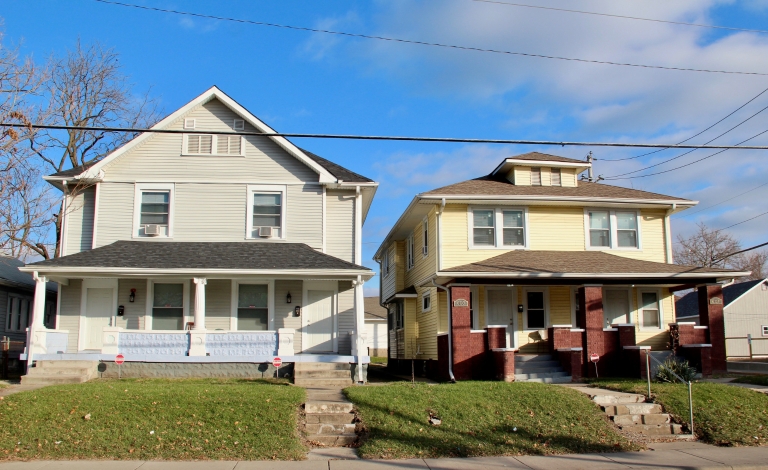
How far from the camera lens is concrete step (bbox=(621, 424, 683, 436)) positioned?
12.4 meters

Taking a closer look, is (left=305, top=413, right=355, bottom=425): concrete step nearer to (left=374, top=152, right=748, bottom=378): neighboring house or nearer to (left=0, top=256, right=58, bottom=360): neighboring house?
(left=374, top=152, right=748, bottom=378): neighboring house

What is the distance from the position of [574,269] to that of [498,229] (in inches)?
116

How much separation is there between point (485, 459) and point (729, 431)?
5013 millimetres

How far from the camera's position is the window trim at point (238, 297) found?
19547mm

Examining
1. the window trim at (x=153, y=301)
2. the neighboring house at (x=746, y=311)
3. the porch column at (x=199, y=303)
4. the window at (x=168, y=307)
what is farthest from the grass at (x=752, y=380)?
the neighboring house at (x=746, y=311)

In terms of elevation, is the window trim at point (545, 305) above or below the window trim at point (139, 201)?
below

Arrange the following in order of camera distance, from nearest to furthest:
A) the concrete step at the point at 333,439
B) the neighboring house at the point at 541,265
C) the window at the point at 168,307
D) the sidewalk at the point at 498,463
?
the sidewalk at the point at 498,463
the concrete step at the point at 333,439
the neighboring house at the point at 541,265
the window at the point at 168,307

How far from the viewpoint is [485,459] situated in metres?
10.5

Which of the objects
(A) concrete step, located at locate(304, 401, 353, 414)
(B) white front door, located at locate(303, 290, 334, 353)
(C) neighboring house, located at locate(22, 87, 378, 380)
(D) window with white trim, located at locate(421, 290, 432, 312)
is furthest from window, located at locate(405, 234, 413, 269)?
(A) concrete step, located at locate(304, 401, 353, 414)

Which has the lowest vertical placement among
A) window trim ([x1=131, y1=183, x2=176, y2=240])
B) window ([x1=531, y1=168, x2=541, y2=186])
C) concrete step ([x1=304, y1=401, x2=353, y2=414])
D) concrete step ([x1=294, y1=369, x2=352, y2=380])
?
concrete step ([x1=304, y1=401, x2=353, y2=414])

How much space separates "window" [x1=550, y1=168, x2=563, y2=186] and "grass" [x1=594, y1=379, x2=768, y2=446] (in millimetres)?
9194

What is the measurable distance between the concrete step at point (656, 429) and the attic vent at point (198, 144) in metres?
14.7

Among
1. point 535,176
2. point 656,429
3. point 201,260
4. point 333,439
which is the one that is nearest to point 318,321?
point 201,260

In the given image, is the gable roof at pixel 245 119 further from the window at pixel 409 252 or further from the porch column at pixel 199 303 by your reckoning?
the window at pixel 409 252
